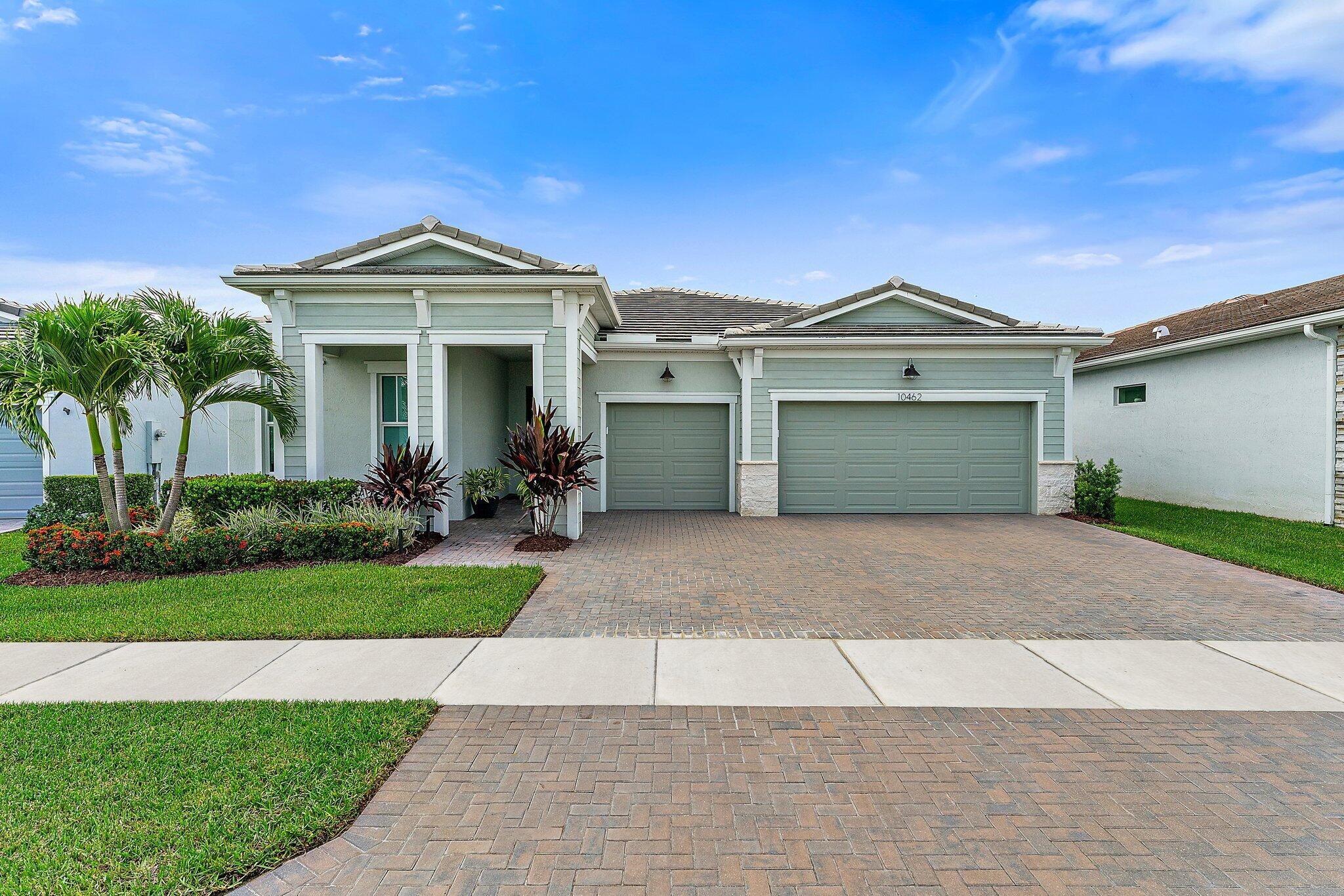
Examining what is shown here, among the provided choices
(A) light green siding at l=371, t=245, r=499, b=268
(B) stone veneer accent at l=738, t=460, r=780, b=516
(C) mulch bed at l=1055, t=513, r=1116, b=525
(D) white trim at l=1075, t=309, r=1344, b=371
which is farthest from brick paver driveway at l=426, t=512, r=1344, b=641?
(D) white trim at l=1075, t=309, r=1344, b=371

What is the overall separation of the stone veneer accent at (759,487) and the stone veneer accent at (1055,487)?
5142mm

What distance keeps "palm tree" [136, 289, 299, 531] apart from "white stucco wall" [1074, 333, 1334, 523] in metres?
17.4

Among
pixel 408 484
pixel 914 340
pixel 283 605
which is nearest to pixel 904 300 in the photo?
pixel 914 340

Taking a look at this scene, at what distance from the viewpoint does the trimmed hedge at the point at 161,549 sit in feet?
22.5

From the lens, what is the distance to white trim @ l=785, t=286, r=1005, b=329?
11938mm

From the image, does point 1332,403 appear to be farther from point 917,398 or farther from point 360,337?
point 360,337

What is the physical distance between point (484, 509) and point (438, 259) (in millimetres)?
4643

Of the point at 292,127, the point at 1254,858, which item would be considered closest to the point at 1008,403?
the point at 1254,858

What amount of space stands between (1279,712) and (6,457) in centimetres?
1837

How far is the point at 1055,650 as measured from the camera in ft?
15.1

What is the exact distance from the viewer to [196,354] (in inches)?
290

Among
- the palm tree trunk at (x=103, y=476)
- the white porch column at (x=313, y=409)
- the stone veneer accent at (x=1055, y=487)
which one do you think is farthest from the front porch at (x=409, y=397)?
the stone veneer accent at (x=1055, y=487)

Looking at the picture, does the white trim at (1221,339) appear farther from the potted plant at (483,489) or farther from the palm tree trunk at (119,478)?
the palm tree trunk at (119,478)

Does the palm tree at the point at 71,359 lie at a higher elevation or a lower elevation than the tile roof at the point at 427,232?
lower
